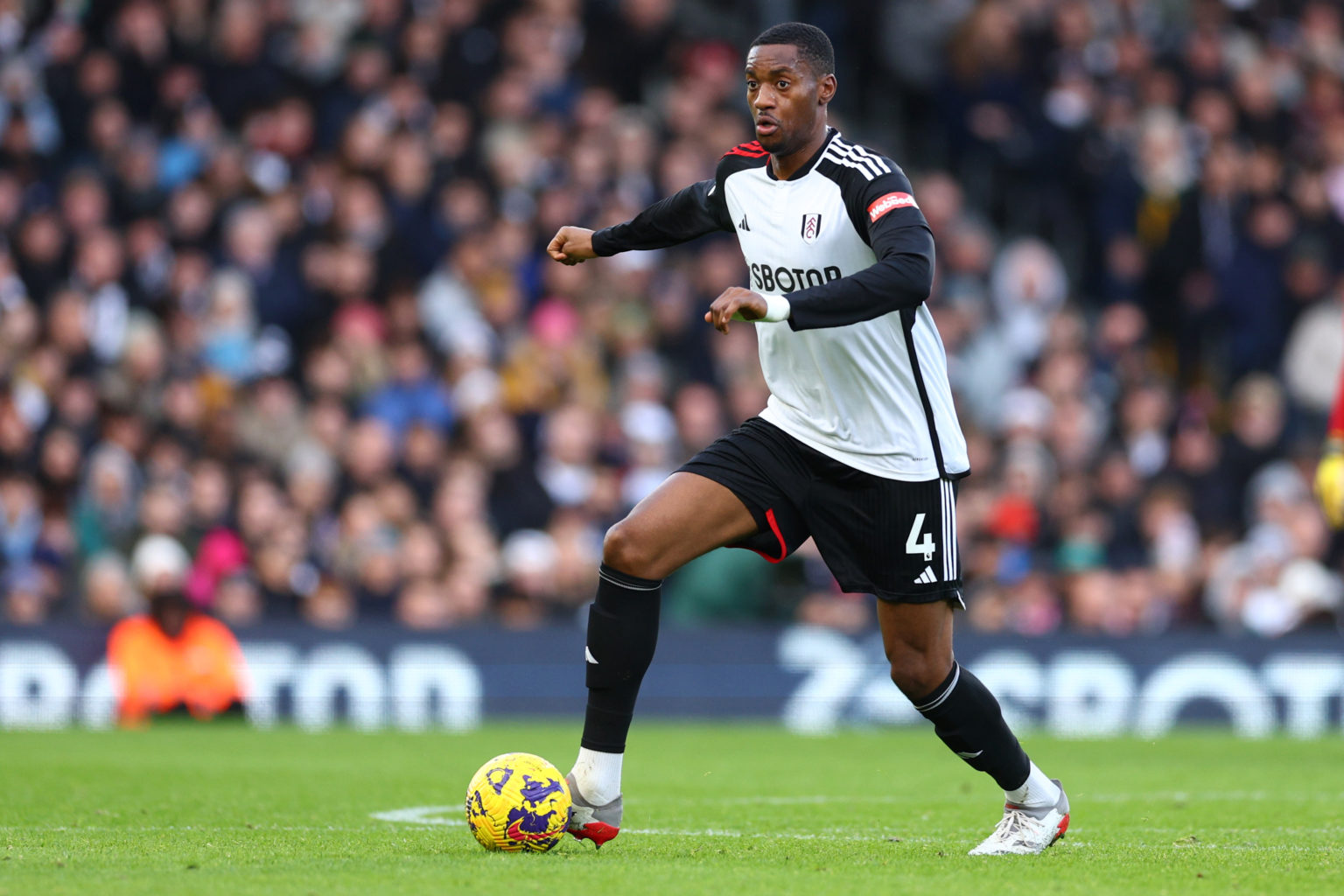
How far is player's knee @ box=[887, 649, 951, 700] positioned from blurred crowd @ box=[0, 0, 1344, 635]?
25.5ft

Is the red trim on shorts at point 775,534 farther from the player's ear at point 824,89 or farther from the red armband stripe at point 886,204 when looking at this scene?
the player's ear at point 824,89

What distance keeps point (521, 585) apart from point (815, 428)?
26.1 ft

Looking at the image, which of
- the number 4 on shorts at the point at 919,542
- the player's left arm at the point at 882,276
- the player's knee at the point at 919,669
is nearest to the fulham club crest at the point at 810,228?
the player's left arm at the point at 882,276

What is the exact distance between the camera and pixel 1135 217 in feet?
54.5

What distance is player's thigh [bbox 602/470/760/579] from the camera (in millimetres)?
5715

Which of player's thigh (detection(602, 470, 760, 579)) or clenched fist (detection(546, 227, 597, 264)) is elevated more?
clenched fist (detection(546, 227, 597, 264))

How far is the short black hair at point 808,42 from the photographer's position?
582 centimetres

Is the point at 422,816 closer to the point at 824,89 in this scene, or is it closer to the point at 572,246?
the point at 572,246

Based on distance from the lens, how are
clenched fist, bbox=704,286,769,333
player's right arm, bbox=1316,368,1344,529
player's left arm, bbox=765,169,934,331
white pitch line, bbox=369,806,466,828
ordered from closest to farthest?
clenched fist, bbox=704,286,769,333
player's left arm, bbox=765,169,934,331
white pitch line, bbox=369,806,466,828
player's right arm, bbox=1316,368,1344,529

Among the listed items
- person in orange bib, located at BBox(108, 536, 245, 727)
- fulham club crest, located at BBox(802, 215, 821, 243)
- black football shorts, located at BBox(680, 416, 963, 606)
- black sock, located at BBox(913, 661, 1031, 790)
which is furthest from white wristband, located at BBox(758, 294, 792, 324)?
person in orange bib, located at BBox(108, 536, 245, 727)

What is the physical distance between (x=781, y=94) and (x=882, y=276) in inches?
31.7

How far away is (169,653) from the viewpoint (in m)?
12.7

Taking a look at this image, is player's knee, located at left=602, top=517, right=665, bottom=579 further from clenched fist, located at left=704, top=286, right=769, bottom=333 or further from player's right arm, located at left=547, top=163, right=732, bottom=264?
player's right arm, located at left=547, top=163, right=732, bottom=264

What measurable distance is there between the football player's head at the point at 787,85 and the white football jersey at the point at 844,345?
0.13 m
